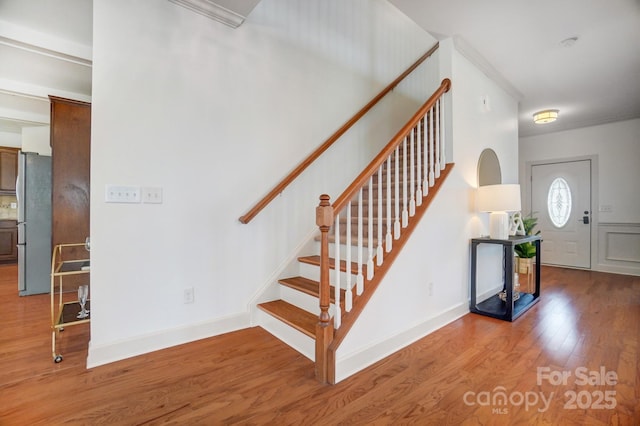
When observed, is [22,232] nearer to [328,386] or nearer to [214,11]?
[214,11]

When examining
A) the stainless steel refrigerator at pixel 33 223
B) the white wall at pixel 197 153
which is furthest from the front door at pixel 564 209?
the stainless steel refrigerator at pixel 33 223

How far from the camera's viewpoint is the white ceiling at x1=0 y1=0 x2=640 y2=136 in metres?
2.37

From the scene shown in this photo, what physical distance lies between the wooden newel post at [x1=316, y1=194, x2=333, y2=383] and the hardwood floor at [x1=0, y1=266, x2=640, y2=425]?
0.11 meters

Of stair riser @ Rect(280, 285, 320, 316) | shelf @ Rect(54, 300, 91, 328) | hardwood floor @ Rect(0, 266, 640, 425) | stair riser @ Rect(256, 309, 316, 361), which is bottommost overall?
hardwood floor @ Rect(0, 266, 640, 425)

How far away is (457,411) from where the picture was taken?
4.92ft

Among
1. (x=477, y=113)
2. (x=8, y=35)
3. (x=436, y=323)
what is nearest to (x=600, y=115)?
(x=477, y=113)

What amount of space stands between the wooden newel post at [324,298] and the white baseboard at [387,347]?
94mm

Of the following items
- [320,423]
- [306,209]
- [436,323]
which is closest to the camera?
[320,423]

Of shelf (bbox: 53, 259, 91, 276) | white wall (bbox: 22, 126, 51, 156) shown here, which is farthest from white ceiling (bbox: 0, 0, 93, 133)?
shelf (bbox: 53, 259, 91, 276)

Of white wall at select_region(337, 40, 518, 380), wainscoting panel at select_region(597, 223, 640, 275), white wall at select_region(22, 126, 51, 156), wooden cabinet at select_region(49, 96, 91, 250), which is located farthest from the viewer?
white wall at select_region(22, 126, 51, 156)

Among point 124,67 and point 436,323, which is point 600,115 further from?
point 124,67

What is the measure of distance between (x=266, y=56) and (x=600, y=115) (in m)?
5.40

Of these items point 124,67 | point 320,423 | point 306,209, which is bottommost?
point 320,423

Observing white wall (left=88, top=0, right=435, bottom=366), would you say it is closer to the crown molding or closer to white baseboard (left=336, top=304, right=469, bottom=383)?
the crown molding
